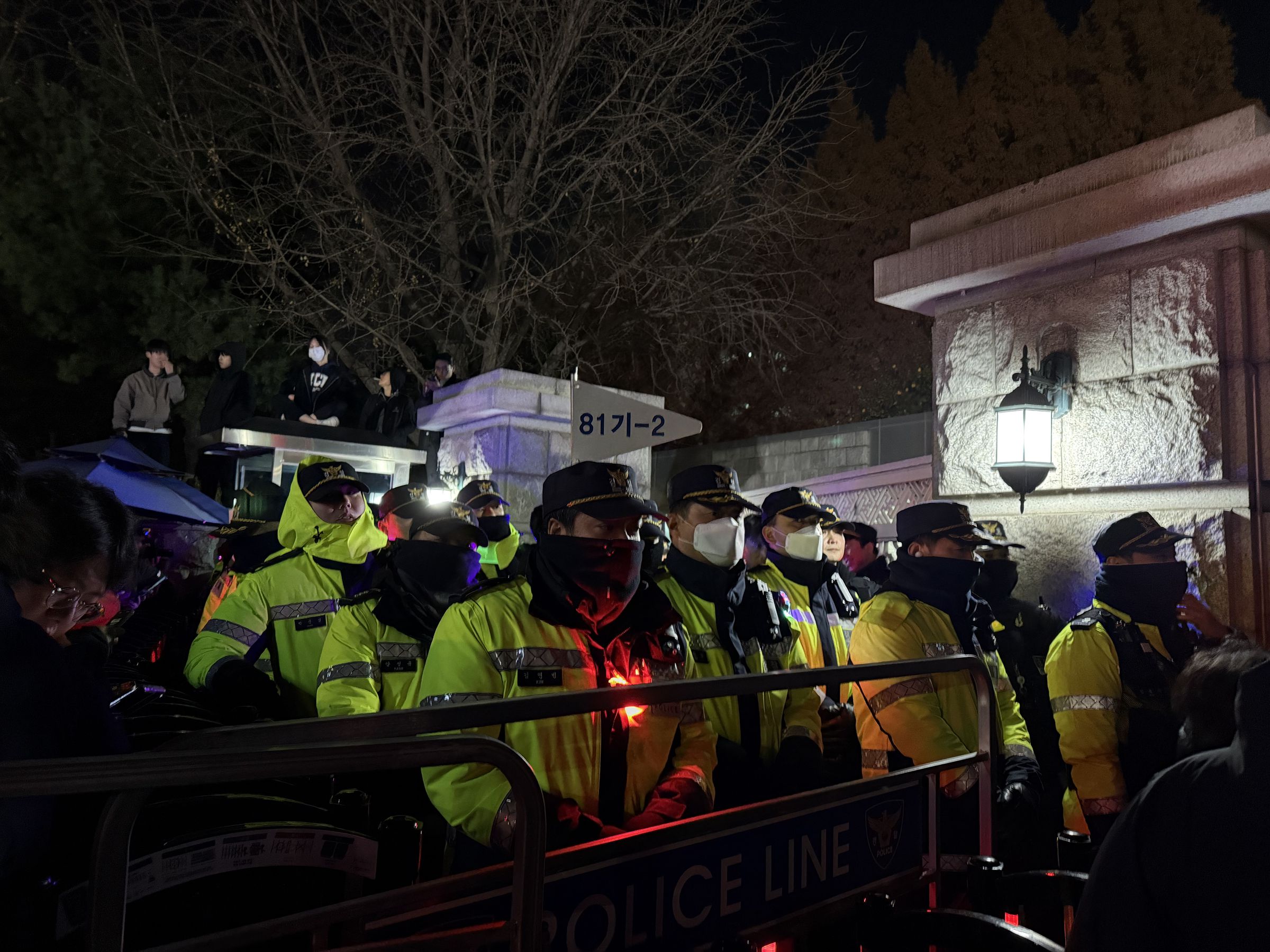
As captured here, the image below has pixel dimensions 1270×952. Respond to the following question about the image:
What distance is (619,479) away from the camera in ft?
10.8

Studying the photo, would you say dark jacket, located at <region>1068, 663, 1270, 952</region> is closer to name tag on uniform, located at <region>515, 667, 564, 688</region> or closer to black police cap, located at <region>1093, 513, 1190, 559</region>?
name tag on uniform, located at <region>515, 667, 564, 688</region>

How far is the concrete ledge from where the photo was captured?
233 inches

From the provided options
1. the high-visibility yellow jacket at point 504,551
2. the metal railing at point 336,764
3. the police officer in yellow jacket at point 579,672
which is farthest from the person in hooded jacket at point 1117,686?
the high-visibility yellow jacket at point 504,551

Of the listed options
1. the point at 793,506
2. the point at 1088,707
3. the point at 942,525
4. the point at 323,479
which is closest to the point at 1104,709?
the point at 1088,707

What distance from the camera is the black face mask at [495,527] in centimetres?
735

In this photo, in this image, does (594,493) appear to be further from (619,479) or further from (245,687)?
(245,687)

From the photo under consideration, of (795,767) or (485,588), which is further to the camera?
(795,767)

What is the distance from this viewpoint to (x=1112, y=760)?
4043mm

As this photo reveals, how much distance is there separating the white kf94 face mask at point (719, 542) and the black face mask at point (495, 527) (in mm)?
3403

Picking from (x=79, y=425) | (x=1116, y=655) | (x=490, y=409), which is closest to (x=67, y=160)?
(x=79, y=425)

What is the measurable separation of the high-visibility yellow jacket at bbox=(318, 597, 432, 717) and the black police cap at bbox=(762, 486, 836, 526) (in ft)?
6.52

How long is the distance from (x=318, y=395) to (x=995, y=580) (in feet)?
27.8

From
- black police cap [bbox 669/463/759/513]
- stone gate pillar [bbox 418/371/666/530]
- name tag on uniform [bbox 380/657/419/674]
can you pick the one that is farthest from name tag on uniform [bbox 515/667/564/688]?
stone gate pillar [bbox 418/371/666/530]

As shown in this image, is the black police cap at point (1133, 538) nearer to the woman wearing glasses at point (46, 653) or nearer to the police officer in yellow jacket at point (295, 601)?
the police officer in yellow jacket at point (295, 601)
